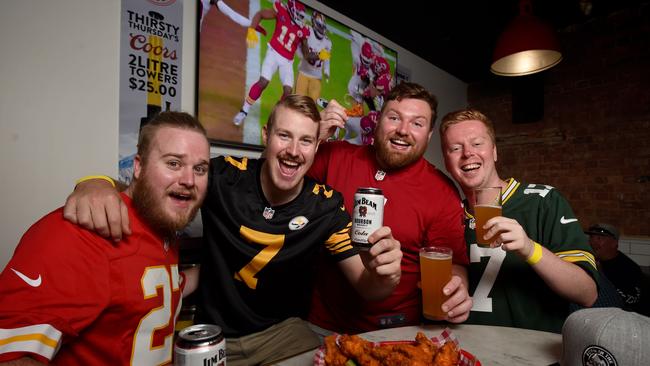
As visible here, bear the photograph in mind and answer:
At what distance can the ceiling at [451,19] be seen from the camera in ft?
11.8

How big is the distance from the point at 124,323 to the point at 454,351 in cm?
101

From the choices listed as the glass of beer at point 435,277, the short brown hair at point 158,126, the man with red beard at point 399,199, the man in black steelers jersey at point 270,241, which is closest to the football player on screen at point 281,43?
the man with red beard at point 399,199

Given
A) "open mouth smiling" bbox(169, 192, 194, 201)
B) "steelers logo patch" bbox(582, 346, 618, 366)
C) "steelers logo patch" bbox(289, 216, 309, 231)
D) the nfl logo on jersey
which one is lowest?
"steelers logo patch" bbox(582, 346, 618, 366)

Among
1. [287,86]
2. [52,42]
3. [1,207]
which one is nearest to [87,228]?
[1,207]

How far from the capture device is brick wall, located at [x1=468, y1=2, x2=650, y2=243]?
438 cm

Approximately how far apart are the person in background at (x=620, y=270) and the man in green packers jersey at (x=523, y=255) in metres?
2.11

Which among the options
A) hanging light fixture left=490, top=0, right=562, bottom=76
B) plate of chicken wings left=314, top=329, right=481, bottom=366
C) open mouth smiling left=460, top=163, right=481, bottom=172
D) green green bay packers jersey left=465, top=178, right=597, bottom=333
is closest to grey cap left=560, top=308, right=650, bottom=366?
plate of chicken wings left=314, top=329, right=481, bottom=366

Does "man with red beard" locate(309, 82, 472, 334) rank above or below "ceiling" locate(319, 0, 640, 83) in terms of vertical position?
below

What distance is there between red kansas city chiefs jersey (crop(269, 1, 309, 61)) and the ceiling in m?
0.57

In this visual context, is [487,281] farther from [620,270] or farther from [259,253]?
[620,270]

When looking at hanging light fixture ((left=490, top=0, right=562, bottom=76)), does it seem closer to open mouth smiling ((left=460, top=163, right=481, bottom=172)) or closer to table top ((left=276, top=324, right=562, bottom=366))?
open mouth smiling ((left=460, top=163, right=481, bottom=172))

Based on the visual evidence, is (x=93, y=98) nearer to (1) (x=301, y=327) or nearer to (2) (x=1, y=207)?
(2) (x=1, y=207)

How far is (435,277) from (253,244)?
80cm

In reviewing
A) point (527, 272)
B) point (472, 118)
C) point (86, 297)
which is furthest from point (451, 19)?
point (86, 297)
